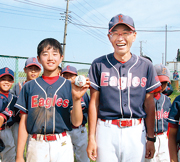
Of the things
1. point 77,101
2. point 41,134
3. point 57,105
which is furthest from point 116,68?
point 41,134

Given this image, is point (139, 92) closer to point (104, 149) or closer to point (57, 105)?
point (104, 149)

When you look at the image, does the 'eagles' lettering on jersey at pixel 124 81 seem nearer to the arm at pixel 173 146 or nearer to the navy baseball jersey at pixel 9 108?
the arm at pixel 173 146

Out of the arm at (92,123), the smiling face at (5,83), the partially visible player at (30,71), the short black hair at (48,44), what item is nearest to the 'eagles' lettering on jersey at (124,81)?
the arm at (92,123)

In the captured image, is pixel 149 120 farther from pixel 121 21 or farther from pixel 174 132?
pixel 121 21

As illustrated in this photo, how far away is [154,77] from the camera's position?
206 cm

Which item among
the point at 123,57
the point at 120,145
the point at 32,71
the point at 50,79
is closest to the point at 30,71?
the point at 32,71

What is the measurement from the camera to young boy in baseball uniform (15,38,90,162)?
2.02m

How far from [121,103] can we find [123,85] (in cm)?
19

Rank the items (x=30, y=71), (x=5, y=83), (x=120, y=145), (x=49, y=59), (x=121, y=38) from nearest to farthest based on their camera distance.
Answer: (x=120, y=145) → (x=121, y=38) → (x=49, y=59) → (x=5, y=83) → (x=30, y=71)

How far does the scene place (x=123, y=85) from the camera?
200 centimetres

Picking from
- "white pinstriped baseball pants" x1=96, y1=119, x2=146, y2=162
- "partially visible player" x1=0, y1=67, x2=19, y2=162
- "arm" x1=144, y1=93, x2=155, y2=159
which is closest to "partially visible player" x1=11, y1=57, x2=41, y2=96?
"partially visible player" x1=0, y1=67, x2=19, y2=162

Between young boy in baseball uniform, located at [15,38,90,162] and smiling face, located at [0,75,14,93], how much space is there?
1137mm

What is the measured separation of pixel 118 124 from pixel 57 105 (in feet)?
2.21

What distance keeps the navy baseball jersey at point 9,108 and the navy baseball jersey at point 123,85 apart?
142cm
